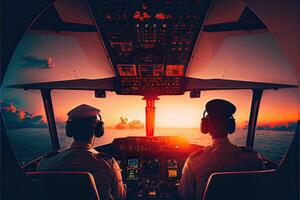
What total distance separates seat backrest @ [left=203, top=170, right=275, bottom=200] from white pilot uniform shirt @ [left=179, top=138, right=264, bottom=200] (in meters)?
0.19

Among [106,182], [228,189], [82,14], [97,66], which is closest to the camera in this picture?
[228,189]

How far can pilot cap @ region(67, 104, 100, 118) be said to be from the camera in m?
1.35

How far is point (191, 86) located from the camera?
2.31 meters

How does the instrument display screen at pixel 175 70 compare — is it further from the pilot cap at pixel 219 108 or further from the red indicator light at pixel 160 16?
the pilot cap at pixel 219 108

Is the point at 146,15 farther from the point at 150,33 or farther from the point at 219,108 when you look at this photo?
the point at 219,108

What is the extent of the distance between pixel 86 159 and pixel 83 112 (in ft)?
0.97

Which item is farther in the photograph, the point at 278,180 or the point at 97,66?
the point at 97,66

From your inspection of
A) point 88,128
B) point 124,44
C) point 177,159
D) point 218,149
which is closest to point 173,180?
point 177,159

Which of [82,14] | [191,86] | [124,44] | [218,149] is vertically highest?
[82,14]

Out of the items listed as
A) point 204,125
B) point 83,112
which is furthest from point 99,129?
point 204,125

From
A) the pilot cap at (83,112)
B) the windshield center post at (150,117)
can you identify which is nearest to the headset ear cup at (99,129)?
the pilot cap at (83,112)

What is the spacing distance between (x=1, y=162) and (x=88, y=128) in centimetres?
58

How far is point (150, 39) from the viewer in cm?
167

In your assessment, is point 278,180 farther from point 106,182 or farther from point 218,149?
point 106,182
